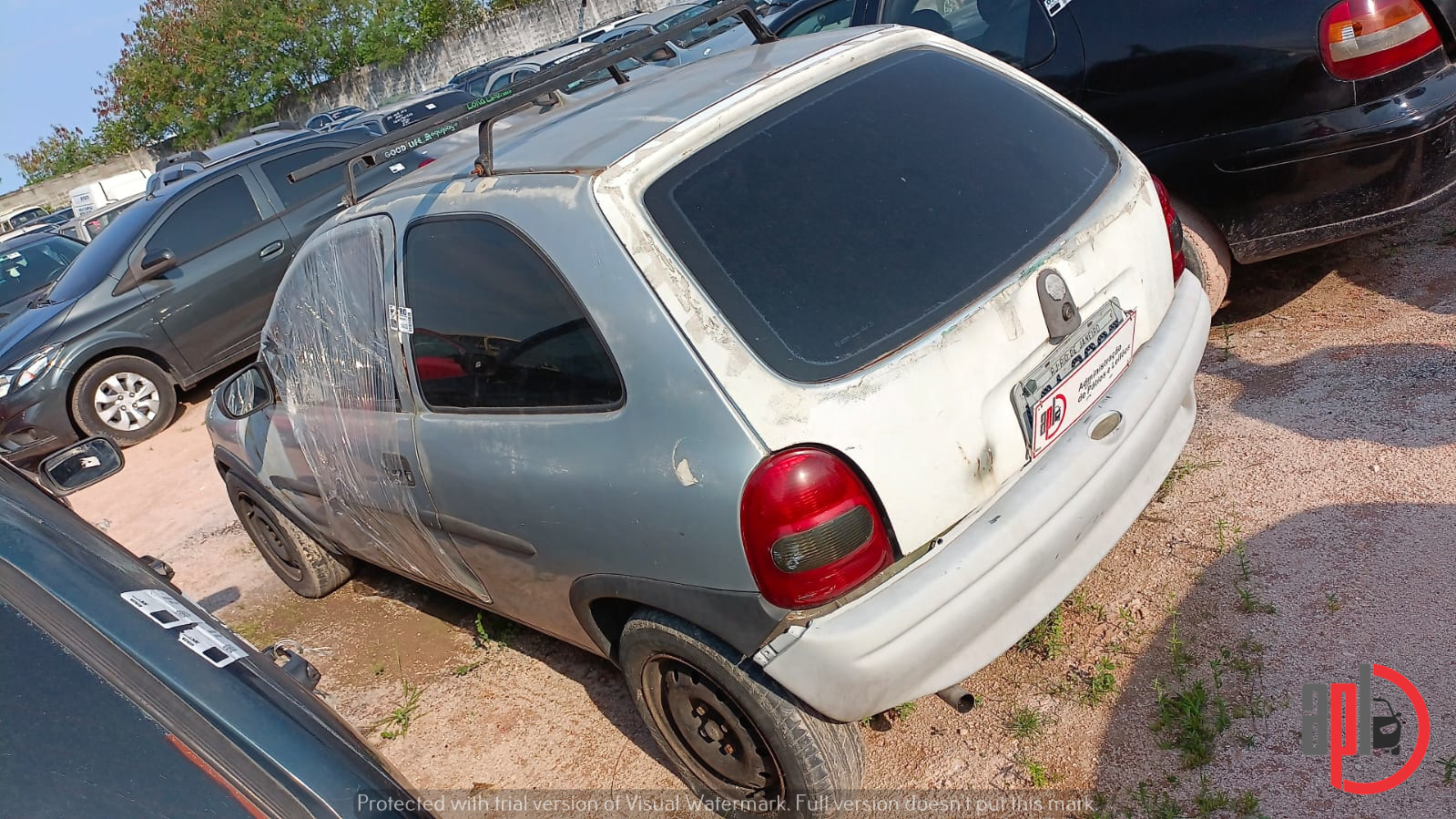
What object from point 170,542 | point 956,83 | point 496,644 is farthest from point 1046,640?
point 170,542

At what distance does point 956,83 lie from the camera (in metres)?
2.73

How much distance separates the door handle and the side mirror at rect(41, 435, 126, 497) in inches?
27.4

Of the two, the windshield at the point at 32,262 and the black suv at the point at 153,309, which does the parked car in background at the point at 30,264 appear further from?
the black suv at the point at 153,309

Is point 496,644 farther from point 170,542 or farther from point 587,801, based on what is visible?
point 170,542

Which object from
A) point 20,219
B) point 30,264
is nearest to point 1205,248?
point 30,264

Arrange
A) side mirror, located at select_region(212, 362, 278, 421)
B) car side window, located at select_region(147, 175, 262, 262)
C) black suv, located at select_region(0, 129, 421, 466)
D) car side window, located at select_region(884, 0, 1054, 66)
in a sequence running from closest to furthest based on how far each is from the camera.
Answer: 1. side mirror, located at select_region(212, 362, 278, 421)
2. car side window, located at select_region(884, 0, 1054, 66)
3. black suv, located at select_region(0, 129, 421, 466)
4. car side window, located at select_region(147, 175, 262, 262)

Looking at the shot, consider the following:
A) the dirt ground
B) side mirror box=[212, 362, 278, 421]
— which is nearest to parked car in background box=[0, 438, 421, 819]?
the dirt ground

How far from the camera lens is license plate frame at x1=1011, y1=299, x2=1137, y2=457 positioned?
2236mm

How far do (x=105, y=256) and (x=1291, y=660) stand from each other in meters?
8.34

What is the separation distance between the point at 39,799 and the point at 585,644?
5.22 feet

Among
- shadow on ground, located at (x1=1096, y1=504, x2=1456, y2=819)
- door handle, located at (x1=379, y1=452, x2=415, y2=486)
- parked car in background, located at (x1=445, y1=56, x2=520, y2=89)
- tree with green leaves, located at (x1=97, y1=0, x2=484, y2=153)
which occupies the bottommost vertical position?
shadow on ground, located at (x1=1096, y1=504, x2=1456, y2=819)

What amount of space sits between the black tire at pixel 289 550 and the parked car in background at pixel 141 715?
2.52 meters

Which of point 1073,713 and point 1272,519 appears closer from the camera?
point 1073,713

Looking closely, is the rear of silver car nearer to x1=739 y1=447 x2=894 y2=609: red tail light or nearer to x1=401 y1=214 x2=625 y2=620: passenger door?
x1=739 y1=447 x2=894 y2=609: red tail light
